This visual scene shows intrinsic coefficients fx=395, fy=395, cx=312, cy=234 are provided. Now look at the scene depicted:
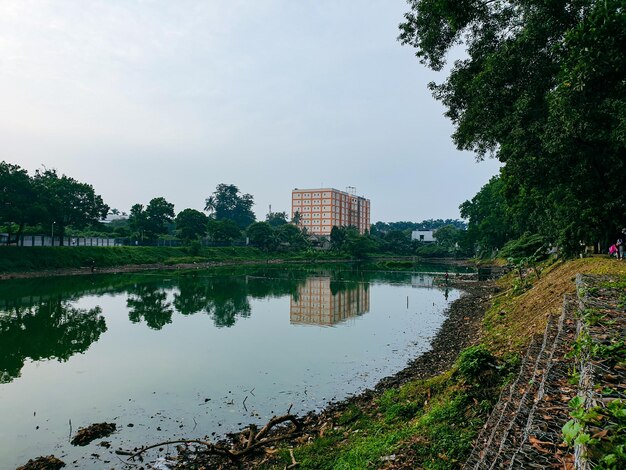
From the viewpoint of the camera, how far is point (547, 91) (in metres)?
16.8

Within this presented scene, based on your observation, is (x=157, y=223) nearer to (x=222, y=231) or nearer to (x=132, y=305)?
(x=222, y=231)

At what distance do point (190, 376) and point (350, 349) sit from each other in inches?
311

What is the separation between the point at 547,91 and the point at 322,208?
134 metres

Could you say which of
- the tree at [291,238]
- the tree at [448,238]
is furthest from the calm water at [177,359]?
the tree at [448,238]

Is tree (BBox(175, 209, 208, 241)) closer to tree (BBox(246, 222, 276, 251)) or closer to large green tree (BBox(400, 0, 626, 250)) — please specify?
tree (BBox(246, 222, 276, 251))

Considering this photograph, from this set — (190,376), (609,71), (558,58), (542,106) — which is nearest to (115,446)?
(190,376)

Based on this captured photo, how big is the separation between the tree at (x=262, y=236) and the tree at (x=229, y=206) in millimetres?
42093

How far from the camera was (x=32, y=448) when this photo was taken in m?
10.2

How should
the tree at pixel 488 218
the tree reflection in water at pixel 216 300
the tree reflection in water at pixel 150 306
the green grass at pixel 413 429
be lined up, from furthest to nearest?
the tree at pixel 488 218, the tree reflection in water at pixel 216 300, the tree reflection in water at pixel 150 306, the green grass at pixel 413 429

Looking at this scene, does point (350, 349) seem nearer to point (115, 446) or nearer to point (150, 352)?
point (150, 352)

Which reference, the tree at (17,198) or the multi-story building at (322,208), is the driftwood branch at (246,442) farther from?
the multi-story building at (322,208)

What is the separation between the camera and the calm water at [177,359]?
11719 mm

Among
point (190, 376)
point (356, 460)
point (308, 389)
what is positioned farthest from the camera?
point (190, 376)

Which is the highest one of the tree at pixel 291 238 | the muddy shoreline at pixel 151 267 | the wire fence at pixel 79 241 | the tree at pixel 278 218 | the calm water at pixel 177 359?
the tree at pixel 278 218
